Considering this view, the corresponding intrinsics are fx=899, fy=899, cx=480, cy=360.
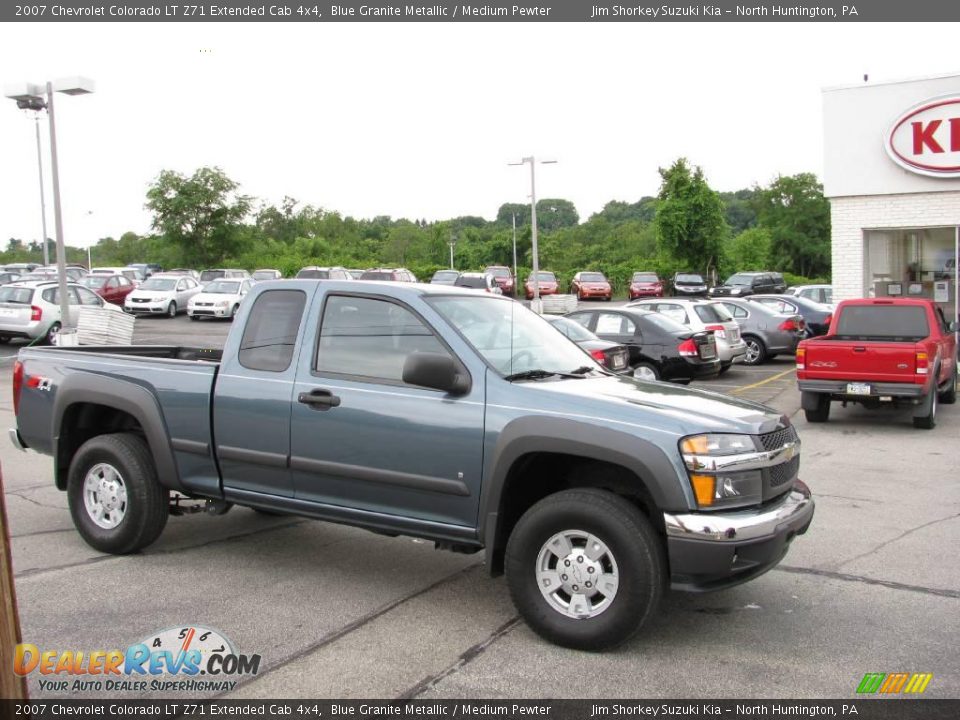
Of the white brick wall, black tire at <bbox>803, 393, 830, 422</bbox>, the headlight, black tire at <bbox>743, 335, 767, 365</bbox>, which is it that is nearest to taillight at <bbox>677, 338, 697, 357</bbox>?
black tire at <bbox>803, 393, 830, 422</bbox>

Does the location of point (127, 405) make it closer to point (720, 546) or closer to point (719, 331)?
point (720, 546)

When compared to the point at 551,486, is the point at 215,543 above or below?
below

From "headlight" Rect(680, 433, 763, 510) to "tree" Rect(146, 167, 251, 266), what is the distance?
55.6m

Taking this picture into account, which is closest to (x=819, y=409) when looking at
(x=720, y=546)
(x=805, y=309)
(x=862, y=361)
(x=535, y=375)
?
(x=862, y=361)

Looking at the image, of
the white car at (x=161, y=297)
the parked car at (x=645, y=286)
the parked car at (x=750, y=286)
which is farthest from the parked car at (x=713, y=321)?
the parked car at (x=645, y=286)

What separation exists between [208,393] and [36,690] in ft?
6.93

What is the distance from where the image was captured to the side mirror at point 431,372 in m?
4.83

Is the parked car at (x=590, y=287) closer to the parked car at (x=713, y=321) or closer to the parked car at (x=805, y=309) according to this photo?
the parked car at (x=805, y=309)

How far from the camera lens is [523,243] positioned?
42.1 metres

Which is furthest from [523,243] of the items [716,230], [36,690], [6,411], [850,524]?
[36,690]

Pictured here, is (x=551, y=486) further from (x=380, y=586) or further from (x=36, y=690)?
(x=36, y=690)

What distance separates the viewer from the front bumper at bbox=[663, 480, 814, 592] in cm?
433

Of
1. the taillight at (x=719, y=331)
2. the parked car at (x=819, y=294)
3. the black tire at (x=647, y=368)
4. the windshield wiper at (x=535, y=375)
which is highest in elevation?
the windshield wiper at (x=535, y=375)

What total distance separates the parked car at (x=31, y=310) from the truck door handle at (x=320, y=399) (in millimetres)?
19867
